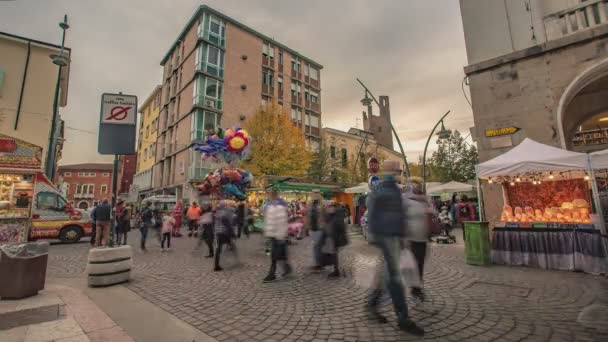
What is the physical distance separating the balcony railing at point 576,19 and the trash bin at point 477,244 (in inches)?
233

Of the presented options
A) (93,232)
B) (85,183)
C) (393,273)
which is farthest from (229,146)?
(85,183)

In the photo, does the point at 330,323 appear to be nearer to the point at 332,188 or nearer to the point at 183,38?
the point at 332,188

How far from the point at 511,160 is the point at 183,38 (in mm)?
34858

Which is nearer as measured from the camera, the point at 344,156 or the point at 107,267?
the point at 107,267

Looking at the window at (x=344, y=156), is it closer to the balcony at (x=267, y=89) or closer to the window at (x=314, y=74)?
the window at (x=314, y=74)

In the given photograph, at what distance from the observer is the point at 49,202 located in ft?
38.4

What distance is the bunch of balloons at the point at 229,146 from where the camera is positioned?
46.5 feet

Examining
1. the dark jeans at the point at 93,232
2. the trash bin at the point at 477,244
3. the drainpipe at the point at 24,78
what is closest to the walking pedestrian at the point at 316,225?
the trash bin at the point at 477,244

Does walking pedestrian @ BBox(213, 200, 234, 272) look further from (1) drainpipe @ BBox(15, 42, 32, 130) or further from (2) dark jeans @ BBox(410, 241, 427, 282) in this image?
(1) drainpipe @ BBox(15, 42, 32, 130)

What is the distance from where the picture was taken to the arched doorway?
7.07 meters

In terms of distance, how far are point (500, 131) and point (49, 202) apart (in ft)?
57.7

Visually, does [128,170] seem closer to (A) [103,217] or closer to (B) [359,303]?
(A) [103,217]

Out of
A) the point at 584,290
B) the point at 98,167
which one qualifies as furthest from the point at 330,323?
the point at 98,167

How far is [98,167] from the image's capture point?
6538 cm
